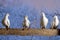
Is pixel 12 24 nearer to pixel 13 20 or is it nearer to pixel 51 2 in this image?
pixel 13 20

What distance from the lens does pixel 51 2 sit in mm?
1996

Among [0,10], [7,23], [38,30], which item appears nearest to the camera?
[38,30]

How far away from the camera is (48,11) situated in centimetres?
194

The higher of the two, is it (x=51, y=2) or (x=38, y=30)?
(x=51, y=2)

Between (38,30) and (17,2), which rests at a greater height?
(17,2)

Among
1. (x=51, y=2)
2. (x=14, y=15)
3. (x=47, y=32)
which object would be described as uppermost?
(x=51, y=2)

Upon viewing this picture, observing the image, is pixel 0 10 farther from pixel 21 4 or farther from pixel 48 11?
pixel 48 11

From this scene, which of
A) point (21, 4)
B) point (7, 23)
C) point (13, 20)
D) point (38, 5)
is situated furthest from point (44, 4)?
point (7, 23)

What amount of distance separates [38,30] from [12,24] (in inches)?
21.4

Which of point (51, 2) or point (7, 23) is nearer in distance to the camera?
point (7, 23)

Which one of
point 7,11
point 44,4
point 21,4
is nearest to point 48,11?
point 44,4

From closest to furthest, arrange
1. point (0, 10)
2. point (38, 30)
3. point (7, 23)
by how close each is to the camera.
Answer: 1. point (38, 30)
2. point (7, 23)
3. point (0, 10)

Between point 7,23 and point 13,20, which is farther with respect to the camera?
point 13,20

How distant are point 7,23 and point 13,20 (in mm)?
388
